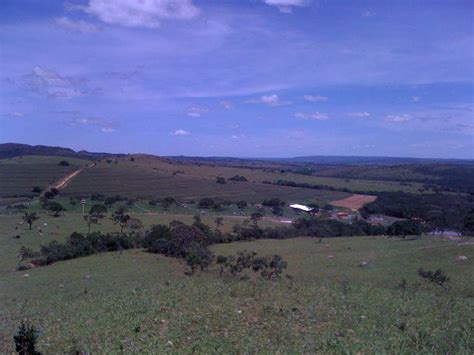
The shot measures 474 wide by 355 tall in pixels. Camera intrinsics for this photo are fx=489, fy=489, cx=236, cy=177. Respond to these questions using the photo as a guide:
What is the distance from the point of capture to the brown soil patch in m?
81.1

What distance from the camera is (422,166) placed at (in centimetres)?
14725

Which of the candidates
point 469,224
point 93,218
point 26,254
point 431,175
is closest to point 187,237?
point 26,254

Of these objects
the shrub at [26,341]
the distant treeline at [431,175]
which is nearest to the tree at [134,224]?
the shrub at [26,341]

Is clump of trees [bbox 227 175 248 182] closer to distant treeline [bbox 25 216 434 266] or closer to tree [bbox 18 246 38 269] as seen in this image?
distant treeline [bbox 25 216 434 266]

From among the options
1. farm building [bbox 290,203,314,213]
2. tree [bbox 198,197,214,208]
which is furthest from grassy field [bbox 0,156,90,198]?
farm building [bbox 290,203,314,213]

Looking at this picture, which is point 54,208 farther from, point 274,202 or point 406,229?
point 406,229

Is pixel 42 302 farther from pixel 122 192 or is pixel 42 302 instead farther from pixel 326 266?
pixel 122 192

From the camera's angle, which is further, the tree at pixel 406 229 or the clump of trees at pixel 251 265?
the tree at pixel 406 229

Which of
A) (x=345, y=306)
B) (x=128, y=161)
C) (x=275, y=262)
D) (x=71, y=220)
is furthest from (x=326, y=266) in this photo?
(x=128, y=161)

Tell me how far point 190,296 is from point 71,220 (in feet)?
145

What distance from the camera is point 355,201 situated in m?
85.9

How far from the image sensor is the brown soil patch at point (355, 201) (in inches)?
3191

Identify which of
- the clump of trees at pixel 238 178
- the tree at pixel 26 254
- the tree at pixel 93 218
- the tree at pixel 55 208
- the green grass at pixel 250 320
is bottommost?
the tree at pixel 26 254

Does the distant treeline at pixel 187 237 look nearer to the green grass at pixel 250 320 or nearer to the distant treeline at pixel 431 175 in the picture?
the green grass at pixel 250 320
